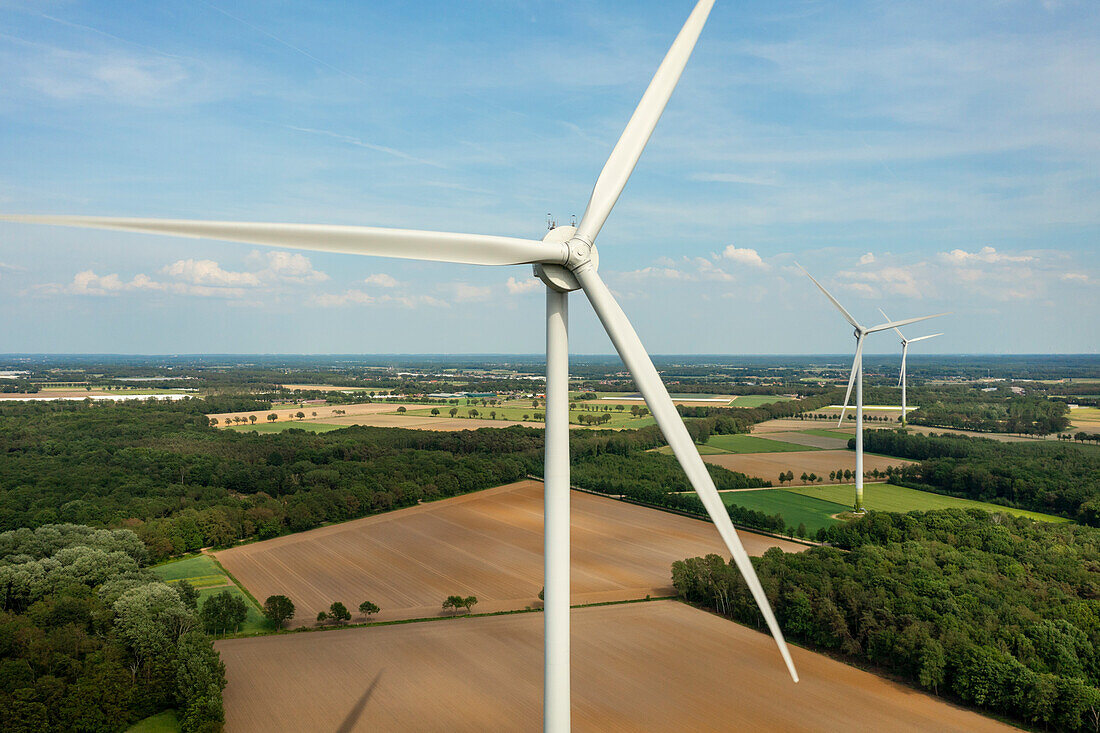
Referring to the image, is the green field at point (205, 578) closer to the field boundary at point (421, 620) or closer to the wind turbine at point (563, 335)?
the field boundary at point (421, 620)

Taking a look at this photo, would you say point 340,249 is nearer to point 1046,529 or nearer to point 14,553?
point 14,553

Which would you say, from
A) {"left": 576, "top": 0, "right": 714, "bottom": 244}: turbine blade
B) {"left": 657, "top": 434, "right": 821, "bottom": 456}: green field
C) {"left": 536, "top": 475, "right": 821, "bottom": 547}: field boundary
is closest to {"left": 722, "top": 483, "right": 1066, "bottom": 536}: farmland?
{"left": 536, "top": 475, "right": 821, "bottom": 547}: field boundary

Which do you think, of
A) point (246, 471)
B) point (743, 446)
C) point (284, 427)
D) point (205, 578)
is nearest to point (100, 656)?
point (205, 578)

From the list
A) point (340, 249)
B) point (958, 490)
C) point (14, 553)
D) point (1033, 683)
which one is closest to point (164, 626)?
point (14, 553)

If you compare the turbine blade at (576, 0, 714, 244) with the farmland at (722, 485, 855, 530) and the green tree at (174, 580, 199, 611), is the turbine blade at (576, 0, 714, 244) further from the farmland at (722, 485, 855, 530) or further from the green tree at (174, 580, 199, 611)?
the farmland at (722, 485, 855, 530)

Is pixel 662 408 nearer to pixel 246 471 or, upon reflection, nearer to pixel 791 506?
pixel 791 506

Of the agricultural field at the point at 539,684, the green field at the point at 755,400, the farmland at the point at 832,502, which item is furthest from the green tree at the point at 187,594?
the green field at the point at 755,400
